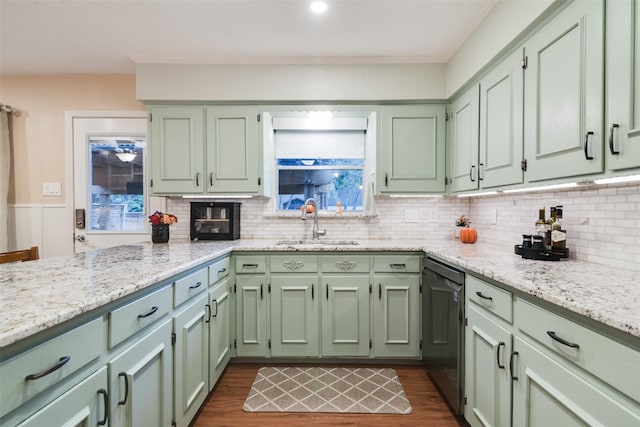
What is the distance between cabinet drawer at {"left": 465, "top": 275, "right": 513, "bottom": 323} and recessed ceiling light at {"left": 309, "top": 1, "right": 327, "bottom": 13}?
191cm

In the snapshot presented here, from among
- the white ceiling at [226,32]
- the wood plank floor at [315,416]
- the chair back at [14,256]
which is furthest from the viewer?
the white ceiling at [226,32]

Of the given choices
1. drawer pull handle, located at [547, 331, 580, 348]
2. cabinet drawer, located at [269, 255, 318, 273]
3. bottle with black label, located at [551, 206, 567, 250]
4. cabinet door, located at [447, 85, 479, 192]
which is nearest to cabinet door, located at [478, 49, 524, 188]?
cabinet door, located at [447, 85, 479, 192]

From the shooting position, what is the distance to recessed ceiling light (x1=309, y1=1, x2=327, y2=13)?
80.0 inches

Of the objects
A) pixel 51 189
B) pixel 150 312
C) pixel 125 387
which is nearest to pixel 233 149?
pixel 150 312

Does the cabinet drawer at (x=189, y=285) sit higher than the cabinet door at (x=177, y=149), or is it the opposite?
the cabinet door at (x=177, y=149)

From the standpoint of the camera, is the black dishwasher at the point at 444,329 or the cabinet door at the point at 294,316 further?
the cabinet door at the point at 294,316

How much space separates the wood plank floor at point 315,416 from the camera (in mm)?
1829

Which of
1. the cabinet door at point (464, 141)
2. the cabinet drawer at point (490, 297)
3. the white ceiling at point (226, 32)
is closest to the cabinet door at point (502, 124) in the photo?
the cabinet door at point (464, 141)

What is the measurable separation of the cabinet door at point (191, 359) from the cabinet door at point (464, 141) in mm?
2061

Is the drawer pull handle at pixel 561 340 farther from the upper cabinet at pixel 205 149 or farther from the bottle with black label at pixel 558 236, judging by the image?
the upper cabinet at pixel 205 149

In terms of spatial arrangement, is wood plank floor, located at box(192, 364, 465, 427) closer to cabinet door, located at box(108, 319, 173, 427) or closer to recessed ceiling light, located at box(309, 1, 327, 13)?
cabinet door, located at box(108, 319, 173, 427)

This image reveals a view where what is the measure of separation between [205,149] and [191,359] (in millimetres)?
1780

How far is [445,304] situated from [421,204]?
1.32 metres

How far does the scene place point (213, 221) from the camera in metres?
2.91
